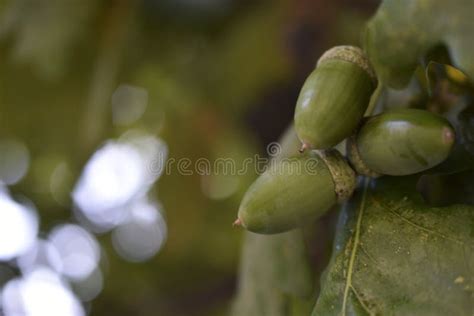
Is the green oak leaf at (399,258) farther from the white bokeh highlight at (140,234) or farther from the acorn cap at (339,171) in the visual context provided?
the white bokeh highlight at (140,234)

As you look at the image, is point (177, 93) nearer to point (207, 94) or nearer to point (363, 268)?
point (207, 94)

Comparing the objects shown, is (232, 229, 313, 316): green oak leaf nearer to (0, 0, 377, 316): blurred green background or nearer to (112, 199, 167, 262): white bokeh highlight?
(0, 0, 377, 316): blurred green background

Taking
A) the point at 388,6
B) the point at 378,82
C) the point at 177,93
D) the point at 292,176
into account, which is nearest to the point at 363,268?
the point at 292,176

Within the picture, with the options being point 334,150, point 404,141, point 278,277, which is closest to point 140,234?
point 278,277

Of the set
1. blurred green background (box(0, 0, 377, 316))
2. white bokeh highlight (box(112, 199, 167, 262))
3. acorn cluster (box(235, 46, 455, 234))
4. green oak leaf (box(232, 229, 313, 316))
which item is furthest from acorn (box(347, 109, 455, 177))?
white bokeh highlight (box(112, 199, 167, 262))

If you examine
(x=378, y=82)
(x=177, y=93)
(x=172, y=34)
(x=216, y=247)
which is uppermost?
(x=378, y=82)

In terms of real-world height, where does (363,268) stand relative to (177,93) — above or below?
above

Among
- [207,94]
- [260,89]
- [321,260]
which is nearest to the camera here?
[321,260]
